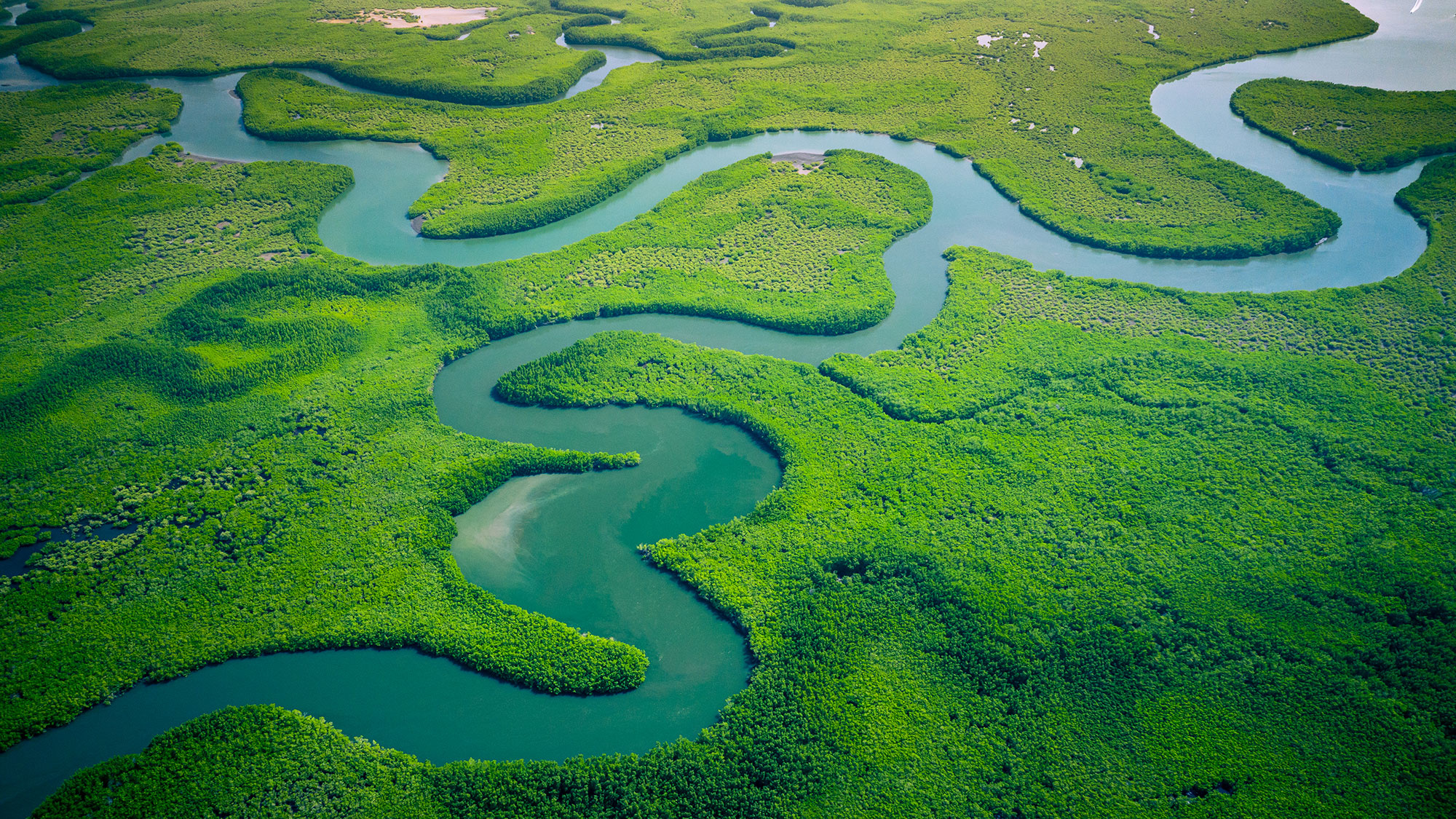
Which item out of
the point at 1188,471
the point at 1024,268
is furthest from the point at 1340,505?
the point at 1024,268

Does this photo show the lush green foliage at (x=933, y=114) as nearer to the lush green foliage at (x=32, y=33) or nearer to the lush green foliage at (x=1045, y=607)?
the lush green foliage at (x=1045, y=607)

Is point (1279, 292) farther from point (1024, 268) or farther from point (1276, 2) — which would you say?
point (1276, 2)

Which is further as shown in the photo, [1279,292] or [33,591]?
[1279,292]

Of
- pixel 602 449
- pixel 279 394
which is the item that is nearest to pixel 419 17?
pixel 279 394

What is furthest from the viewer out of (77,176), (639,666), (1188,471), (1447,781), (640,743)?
(77,176)

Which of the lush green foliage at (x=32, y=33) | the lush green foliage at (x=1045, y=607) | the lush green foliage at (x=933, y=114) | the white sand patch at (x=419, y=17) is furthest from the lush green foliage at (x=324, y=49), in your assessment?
the lush green foliage at (x=1045, y=607)

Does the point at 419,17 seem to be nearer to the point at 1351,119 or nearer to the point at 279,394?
the point at 279,394

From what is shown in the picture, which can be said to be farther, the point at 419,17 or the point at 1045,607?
the point at 419,17
